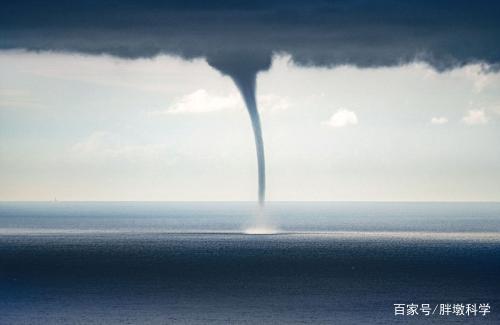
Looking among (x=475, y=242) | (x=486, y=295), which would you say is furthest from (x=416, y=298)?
(x=475, y=242)

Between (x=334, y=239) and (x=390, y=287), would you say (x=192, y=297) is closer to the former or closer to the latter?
(x=390, y=287)

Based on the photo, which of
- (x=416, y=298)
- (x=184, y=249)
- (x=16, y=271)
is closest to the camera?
(x=416, y=298)

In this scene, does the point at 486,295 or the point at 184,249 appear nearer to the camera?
the point at 486,295

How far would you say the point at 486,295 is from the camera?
71.1 m

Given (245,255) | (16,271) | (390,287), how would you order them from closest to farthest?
(390,287) < (16,271) < (245,255)

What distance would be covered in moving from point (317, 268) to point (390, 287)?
2043 cm

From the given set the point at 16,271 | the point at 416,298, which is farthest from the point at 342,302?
the point at 16,271

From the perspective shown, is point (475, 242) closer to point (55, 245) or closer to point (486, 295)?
point (55, 245)

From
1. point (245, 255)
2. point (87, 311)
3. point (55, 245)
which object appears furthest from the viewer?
point (55, 245)

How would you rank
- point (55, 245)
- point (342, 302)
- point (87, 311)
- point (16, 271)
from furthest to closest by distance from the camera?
point (55, 245)
point (16, 271)
point (342, 302)
point (87, 311)

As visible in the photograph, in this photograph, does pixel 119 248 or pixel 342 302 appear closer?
pixel 342 302

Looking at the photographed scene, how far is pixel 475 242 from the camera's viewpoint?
14862 cm

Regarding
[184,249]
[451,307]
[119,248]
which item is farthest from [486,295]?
[119,248]

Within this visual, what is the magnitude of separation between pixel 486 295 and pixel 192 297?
2430cm
